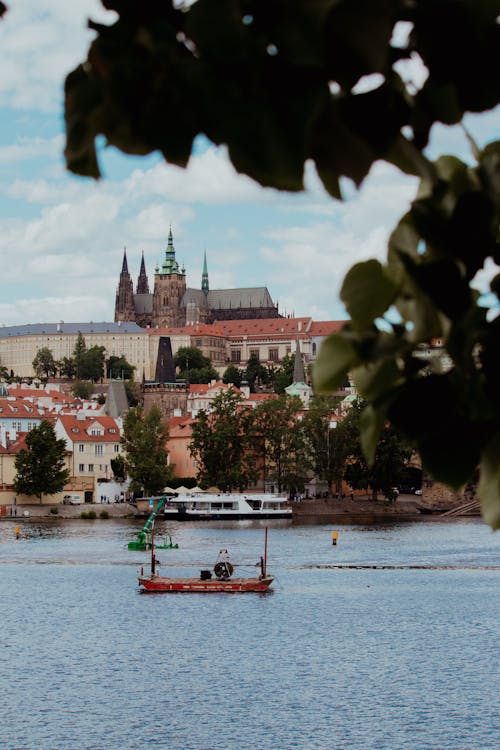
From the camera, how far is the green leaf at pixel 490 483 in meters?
1.48

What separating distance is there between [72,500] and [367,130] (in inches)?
3604

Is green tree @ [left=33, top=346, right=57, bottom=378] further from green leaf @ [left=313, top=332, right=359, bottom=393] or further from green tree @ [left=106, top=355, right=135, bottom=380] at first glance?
green leaf @ [left=313, top=332, right=359, bottom=393]

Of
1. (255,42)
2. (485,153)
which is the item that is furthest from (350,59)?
(485,153)

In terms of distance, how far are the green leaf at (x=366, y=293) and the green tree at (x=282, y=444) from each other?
3733 inches

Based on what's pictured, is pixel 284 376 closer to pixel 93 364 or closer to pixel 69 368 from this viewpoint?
pixel 93 364

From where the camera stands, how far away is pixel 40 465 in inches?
3415

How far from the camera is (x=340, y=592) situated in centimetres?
4403

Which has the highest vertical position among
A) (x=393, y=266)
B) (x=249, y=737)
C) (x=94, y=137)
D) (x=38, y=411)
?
(x=38, y=411)

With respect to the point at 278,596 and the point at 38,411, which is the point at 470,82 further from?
the point at 38,411

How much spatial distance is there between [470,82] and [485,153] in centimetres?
8

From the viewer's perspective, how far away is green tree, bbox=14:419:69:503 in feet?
285

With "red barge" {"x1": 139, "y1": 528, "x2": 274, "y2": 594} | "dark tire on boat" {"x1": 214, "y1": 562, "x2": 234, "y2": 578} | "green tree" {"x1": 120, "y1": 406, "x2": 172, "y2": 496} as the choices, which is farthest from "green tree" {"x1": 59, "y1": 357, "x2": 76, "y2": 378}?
"red barge" {"x1": 139, "y1": 528, "x2": 274, "y2": 594}

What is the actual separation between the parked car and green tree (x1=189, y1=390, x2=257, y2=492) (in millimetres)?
9442

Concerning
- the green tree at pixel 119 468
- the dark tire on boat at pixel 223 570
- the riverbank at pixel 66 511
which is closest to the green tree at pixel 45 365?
the green tree at pixel 119 468
